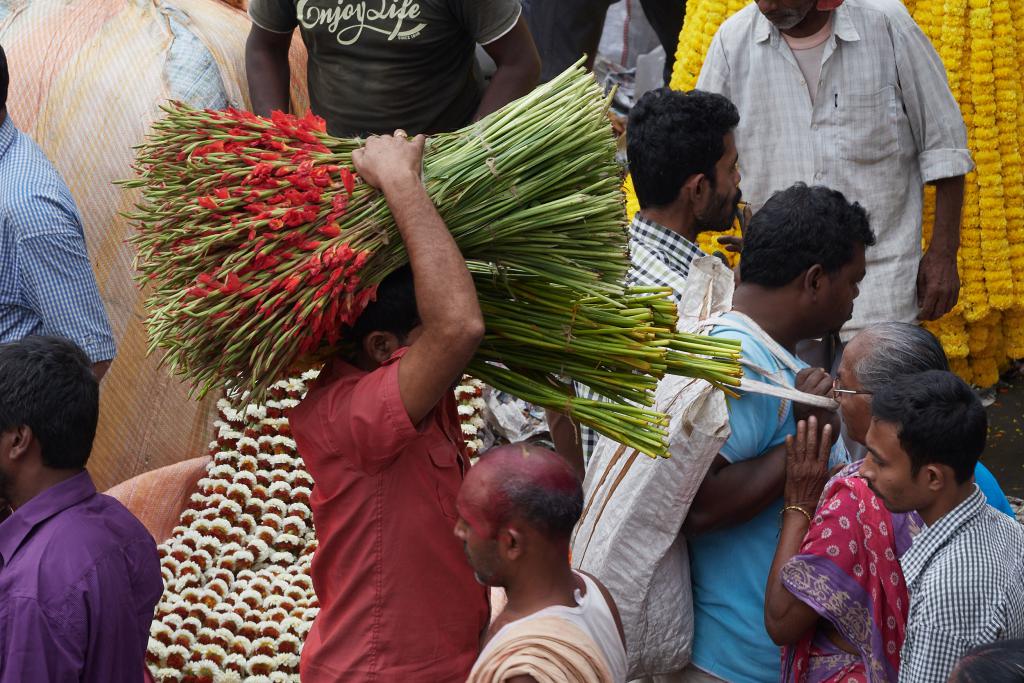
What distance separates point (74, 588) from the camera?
2500 millimetres

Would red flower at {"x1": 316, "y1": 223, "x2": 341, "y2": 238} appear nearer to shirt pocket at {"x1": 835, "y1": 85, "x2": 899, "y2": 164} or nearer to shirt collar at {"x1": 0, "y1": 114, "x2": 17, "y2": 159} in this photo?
shirt collar at {"x1": 0, "y1": 114, "x2": 17, "y2": 159}

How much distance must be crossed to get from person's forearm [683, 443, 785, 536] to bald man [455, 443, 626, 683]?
591mm

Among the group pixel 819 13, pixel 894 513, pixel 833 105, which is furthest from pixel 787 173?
pixel 894 513

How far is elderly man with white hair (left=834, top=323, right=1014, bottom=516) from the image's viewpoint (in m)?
2.91

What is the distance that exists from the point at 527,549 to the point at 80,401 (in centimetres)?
104

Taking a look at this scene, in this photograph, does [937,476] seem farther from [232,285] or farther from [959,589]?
[232,285]

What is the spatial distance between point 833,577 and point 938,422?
16.5 inches

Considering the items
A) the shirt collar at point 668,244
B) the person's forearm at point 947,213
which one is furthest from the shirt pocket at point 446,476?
the person's forearm at point 947,213

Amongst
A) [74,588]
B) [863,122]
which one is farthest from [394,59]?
[74,588]

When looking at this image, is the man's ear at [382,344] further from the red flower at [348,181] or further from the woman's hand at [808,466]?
the woman's hand at [808,466]

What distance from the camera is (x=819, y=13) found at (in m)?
4.61

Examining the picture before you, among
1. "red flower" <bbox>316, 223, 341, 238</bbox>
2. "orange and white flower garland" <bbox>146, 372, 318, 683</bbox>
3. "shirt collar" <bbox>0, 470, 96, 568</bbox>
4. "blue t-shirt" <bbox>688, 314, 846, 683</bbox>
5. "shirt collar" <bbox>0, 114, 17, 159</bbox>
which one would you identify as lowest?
→ "orange and white flower garland" <bbox>146, 372, 318, 683</bbox>

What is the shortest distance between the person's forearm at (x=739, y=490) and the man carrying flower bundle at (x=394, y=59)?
1.87 metres

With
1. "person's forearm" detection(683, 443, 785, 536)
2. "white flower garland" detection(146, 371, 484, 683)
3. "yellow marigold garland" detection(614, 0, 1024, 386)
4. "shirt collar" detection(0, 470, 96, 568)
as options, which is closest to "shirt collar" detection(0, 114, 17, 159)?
"white flower garland" detection(146, 371, 484, 683)
